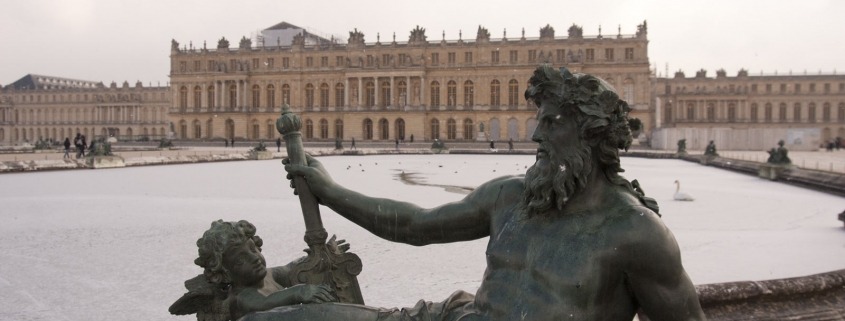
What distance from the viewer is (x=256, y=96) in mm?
62250

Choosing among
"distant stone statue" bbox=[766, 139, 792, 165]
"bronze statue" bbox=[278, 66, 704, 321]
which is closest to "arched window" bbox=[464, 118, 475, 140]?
"distant stone statue" bbox=[766, 139, 792, 165]

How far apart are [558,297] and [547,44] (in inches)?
2205

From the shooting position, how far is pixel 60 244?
5.70 meters

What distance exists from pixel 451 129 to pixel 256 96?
1864cm

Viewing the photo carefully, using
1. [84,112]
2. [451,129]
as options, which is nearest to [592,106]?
[451,129]

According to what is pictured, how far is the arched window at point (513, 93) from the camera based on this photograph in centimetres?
5619

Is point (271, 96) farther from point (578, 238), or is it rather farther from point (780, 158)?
point (578, 238)

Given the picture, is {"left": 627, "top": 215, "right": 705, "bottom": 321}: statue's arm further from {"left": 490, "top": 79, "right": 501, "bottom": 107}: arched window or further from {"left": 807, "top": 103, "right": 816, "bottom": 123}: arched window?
{"left": 807, "top": 103, "right": 816, "bottom": 123}: arched window

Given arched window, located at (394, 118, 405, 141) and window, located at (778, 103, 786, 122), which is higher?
window, located at (778, 103, 786, 122)

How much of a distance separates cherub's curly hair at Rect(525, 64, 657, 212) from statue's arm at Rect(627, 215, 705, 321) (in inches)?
7.6

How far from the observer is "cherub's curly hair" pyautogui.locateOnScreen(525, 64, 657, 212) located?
5.14 ft

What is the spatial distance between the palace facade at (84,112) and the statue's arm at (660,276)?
88.6m

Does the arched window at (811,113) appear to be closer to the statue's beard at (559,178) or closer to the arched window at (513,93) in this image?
the arched window at (513,93)

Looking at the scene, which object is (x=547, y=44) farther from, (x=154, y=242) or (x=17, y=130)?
(x=17, y=130)
